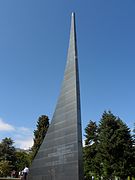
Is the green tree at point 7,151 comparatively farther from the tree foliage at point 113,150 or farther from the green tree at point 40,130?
the tree foliage at point 113,150

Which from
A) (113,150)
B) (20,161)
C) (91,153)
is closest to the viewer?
(113,150)

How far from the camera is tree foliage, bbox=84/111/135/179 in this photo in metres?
31.3

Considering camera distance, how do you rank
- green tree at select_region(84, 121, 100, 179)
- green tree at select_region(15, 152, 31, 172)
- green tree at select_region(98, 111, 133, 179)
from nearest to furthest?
green tree at select_region(98, 111, 133, 179)
green tree at select_region(84, 121, 100, 179)
green tree at select_region(15, 152, 31, 172)

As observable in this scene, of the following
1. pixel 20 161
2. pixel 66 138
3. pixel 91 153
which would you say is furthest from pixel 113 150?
pixel 20 161

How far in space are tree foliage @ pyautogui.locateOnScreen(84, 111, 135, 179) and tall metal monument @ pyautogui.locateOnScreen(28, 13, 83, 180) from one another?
59.2 feet

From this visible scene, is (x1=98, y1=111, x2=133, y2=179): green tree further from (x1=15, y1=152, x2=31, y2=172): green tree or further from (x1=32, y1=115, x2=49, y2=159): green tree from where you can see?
(x1=15, y1=152, x2=31, y2=172): green tree

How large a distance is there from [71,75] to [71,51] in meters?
1.65

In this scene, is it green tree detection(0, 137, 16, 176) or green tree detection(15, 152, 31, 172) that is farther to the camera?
green tree detection(0, 137, 16, 176)

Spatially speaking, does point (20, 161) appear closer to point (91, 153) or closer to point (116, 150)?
point (91, 153)

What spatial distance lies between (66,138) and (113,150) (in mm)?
21030

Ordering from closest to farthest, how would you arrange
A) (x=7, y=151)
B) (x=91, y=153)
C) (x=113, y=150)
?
(x=113, y=150)
(x=91, y=153)
(x=7, y=151)

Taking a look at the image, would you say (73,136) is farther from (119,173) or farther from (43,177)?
(119,173)

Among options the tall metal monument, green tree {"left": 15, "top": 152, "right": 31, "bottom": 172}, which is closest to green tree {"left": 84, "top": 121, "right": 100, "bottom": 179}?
the tall metal monument

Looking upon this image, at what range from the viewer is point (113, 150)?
32.2m
